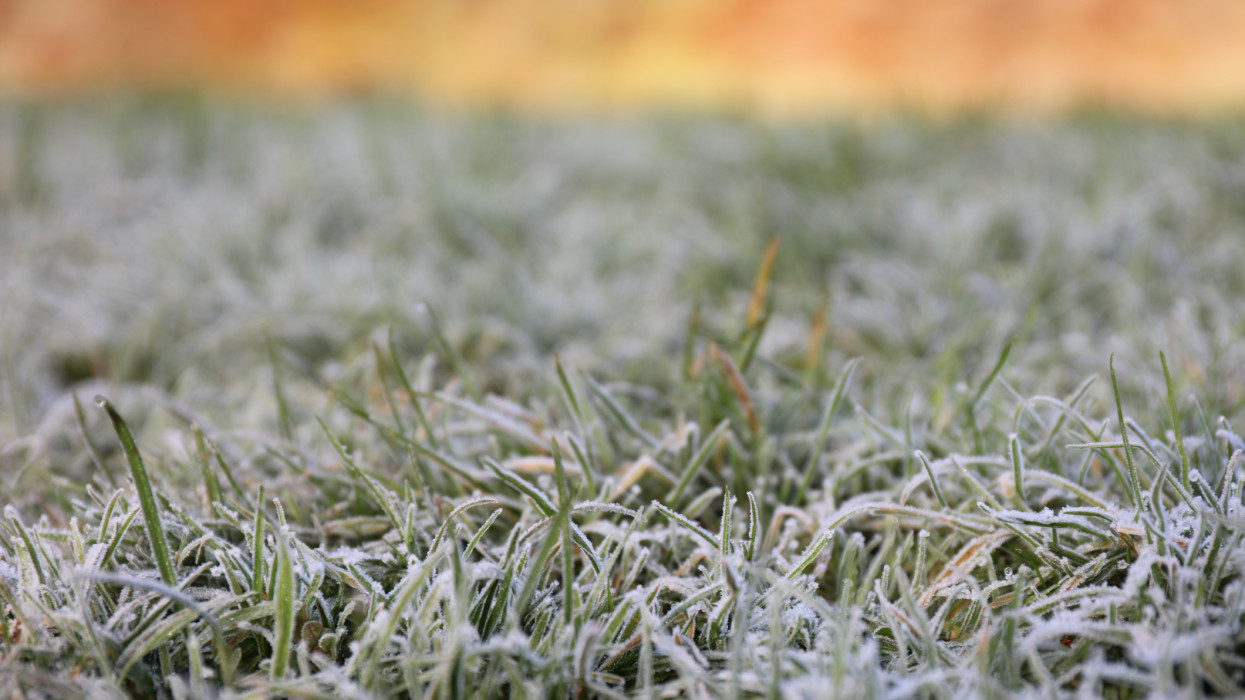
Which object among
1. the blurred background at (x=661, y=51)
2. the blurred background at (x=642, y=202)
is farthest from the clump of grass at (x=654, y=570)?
the blurred background at (x=661, y=51)

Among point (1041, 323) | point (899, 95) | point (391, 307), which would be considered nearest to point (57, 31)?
point (391, 307)

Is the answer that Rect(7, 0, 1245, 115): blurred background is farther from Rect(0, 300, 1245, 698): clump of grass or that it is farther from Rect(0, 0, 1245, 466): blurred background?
Rect(0, 300, 1245, 698): clump of grass

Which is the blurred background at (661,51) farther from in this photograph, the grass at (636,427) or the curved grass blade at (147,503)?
the curved grass blade at (147,503)

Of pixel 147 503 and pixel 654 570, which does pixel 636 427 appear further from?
pixel 147 503

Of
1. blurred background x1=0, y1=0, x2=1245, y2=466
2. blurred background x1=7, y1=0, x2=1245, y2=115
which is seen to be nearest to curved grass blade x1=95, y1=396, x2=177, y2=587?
blurred background x1=0, y1=0, x2=1245, y2=466

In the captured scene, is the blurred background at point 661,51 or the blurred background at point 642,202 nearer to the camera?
the blurred background at point 642,202

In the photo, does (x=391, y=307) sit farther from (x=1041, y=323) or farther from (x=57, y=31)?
(x=57, y=31)
